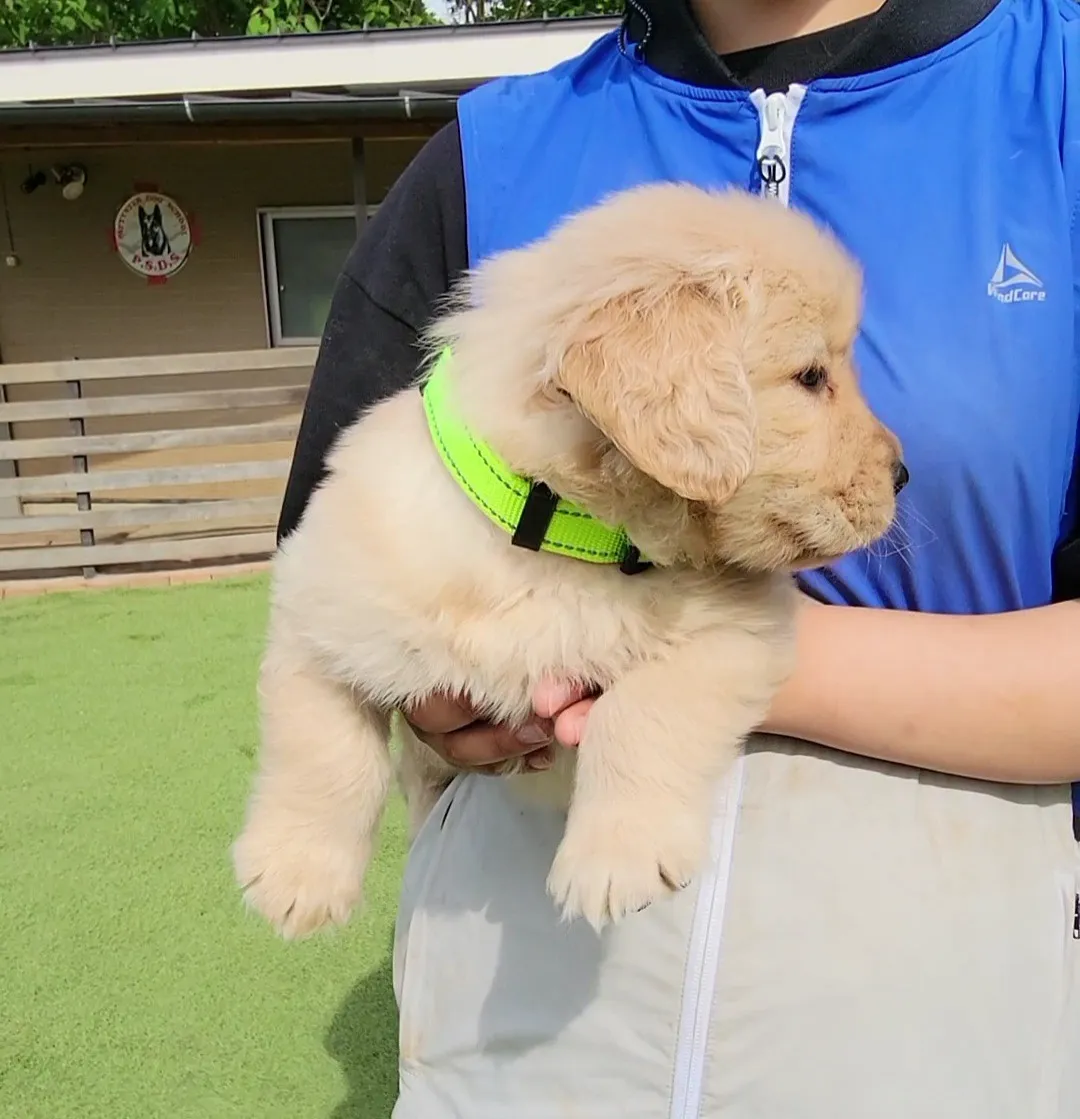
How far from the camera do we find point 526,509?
179 centimetres

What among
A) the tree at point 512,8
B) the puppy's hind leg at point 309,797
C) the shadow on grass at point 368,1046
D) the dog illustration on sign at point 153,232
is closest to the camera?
the puppy's hind leg at point 309,797

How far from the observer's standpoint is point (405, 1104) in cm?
205

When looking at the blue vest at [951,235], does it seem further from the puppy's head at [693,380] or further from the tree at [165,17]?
the tree at [165,17]

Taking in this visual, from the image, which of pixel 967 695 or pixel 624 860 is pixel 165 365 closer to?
pixel 624 860

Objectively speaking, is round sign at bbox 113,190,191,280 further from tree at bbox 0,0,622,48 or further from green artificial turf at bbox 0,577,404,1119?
tree at bbox 0,0,622,48

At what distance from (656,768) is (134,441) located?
891cm

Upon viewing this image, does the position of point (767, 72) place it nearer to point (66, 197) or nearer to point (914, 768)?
point (914, 768)

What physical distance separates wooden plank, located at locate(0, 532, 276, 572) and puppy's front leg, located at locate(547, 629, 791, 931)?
832 cm

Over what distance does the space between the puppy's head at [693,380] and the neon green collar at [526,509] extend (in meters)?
0.02

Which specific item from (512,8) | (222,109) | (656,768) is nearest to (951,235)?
(656,768)

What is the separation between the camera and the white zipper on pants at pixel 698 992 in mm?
1691

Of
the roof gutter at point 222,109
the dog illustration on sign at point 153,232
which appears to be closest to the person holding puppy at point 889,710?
the roof gutter at point 222,109

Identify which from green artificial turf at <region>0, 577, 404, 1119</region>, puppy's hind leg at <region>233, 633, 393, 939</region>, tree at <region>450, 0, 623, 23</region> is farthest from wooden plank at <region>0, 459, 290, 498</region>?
tree at <region>450, 0, 623, 23</region>

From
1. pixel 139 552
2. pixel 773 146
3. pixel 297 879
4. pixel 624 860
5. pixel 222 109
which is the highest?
pixel 222 109
